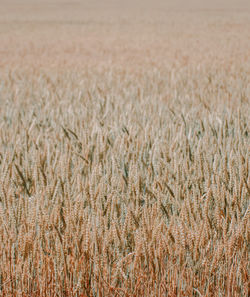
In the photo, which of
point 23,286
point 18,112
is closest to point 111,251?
point 23,286

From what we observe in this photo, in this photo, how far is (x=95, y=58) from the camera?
6469 mm

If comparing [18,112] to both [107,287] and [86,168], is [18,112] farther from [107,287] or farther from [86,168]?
[107,287]

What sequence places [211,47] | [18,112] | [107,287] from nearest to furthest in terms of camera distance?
1. [107,287]
2. [18,112]
3. [211,47]

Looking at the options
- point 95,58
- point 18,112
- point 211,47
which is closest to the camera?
point 18,112

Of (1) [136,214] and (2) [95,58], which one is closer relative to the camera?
(1) [136,214]

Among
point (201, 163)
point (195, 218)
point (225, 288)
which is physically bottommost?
point (225, 288)

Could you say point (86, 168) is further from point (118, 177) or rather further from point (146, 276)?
point (146, 276)

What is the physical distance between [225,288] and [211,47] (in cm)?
675

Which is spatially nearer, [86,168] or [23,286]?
[23,286]

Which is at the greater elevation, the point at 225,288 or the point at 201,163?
the point at 201,163

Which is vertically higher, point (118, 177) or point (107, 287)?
point (118, 177)

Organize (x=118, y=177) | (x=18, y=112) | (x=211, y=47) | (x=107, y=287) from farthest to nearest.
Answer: (x=211, y=47) → (x=18, y=112) → (x=118, y=177) → (x=107, y=287)

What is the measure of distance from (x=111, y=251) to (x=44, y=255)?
0.69 feet

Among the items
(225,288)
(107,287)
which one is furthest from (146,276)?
(225,288)
